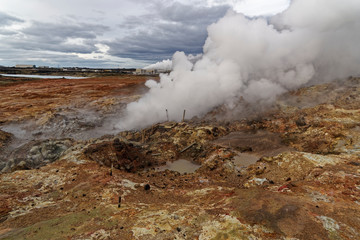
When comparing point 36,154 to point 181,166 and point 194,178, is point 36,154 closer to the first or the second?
point 181,166

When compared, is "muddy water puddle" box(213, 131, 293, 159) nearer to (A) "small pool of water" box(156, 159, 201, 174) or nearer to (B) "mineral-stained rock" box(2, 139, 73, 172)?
(A) "small pool of water" box(156, 159, 201, 174)

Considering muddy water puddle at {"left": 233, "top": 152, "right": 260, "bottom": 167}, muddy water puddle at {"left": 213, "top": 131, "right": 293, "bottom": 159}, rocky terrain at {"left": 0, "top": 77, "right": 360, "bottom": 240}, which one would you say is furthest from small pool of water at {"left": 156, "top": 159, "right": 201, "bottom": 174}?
muddy water puddle at {"left": 213, "top": 131, "right": 293, "bottom": 159}

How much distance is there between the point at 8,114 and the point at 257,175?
2480 centimetres

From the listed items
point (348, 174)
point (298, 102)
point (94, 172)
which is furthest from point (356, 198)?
point (298, 102)

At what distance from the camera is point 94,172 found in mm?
9383

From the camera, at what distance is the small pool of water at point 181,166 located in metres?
11.7

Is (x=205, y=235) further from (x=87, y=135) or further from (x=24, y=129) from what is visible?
(x=24, y=129)

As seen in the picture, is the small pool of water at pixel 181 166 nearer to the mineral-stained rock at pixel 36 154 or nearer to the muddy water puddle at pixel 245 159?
the muddy water puddle at pixel 245 159

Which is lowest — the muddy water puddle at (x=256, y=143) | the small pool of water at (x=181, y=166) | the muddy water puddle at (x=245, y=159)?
the small pool of water at (x=181, y=166)

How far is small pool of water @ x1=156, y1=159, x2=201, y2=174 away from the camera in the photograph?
38.5 ft

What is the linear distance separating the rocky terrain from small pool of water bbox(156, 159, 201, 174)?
0.61 feet

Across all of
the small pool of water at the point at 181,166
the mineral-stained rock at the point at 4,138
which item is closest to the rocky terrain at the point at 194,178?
the mineral-stained rock at the point at 4,138

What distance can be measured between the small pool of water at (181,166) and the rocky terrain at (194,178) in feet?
0.61

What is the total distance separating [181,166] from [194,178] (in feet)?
7.51
